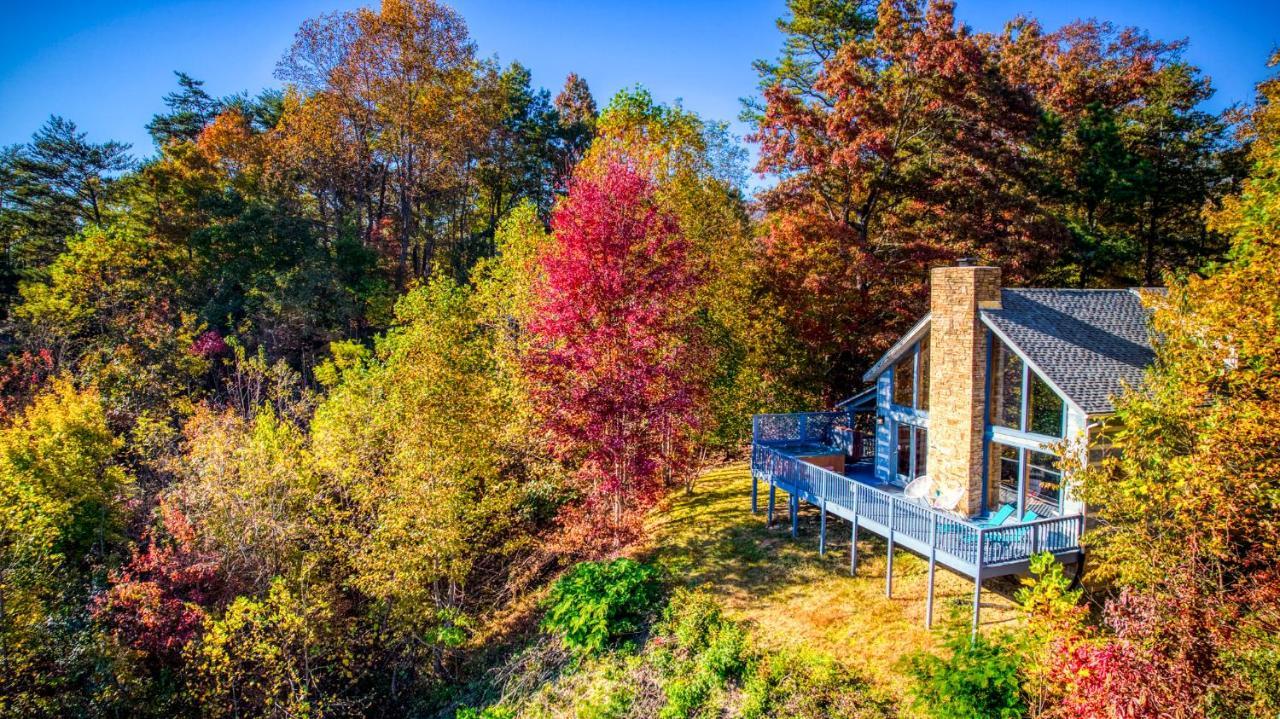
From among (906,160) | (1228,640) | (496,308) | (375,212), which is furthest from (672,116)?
(375,212)

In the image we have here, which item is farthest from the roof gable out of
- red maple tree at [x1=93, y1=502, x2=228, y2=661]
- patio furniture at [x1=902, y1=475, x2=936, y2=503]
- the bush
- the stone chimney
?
red maple tree at [x1=93, y1=502, x2=228, y2=661]

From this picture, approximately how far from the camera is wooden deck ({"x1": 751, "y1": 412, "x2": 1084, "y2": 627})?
1017 cm

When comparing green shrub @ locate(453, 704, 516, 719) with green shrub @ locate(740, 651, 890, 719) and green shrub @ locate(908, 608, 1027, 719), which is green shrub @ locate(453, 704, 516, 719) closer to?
green shrub @ locate(740, 651, 890, 719)

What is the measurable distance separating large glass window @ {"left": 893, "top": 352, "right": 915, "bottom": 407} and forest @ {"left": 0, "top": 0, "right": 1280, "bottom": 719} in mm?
3289

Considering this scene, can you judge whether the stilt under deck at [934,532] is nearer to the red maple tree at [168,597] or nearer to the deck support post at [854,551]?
the deck support post at [854,551]

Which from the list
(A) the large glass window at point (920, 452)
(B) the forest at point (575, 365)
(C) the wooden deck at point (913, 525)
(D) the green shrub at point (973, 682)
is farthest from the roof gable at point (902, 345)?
(D) the green shrub at point (973, 682)

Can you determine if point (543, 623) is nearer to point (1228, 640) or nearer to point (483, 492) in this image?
point (483, 492)

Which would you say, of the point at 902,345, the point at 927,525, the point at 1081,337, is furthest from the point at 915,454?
the point at 1081,337

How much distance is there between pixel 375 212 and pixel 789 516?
32848mm

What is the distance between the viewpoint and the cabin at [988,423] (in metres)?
10.5

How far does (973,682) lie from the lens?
27.2ft

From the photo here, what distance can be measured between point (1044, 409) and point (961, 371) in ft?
5.42

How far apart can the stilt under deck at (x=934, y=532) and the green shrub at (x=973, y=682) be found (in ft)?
2.93

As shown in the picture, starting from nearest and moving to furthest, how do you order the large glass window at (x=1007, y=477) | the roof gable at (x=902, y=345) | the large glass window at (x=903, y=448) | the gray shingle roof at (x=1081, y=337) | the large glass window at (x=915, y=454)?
the gray shingle roof at (x=1081, y=337), the large glass window at (x=1007, y=477), the roof gable at (x=902, y=345), the large glass window at (x=915, y=454), the large glass window at (x=903, y=448)
